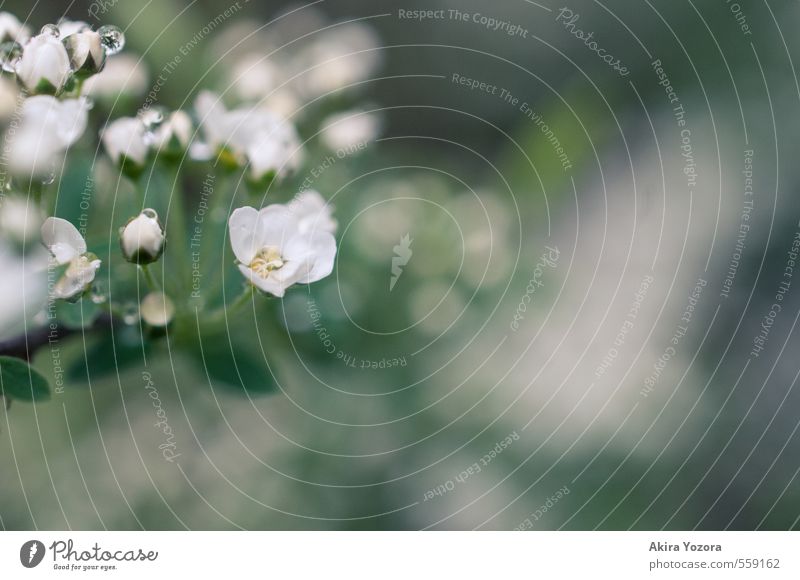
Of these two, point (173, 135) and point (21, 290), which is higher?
point (173, 135)

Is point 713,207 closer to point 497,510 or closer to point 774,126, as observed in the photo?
point 774,126

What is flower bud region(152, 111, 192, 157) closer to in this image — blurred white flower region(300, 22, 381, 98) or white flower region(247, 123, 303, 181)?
white flower region(247, 123, 303, 181)

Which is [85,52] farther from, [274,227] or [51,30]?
[274,227]

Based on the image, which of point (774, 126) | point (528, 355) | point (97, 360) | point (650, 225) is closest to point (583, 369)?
point (528, 355)

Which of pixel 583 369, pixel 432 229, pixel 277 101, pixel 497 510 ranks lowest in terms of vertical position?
pixel 497 510

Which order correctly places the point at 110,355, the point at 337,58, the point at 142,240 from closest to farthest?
the point at 142,240 → the point at 110,355 → the point at 337,58

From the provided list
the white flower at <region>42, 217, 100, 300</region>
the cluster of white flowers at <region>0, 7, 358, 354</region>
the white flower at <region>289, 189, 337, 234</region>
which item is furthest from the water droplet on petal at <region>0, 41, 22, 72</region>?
the white flower at <region>289, 189, 337, 234</region>

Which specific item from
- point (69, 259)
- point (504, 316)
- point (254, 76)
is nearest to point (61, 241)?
point (69, 259)
